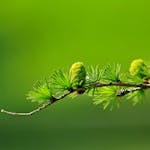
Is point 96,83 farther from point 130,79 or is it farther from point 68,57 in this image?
point 68,57

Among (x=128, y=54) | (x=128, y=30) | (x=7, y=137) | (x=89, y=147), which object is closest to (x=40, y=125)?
(x=7, y=137)

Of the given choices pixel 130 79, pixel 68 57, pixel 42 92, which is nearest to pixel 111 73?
pixel 130 79

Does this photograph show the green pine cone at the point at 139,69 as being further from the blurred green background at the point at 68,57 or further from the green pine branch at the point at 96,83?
the blurred green background at the point at 68,57

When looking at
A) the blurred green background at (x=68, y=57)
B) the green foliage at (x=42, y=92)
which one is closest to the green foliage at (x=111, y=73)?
the green foliage at (x=42, y=92)

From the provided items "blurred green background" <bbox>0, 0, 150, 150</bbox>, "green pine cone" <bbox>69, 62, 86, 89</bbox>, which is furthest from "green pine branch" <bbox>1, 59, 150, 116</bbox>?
"blurred green background" <bbox>0, 0, 150, 150</bbox>

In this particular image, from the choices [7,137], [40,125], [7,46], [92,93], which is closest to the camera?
[92,93]

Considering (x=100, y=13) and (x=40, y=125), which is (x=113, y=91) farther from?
(x=100, y=13)
